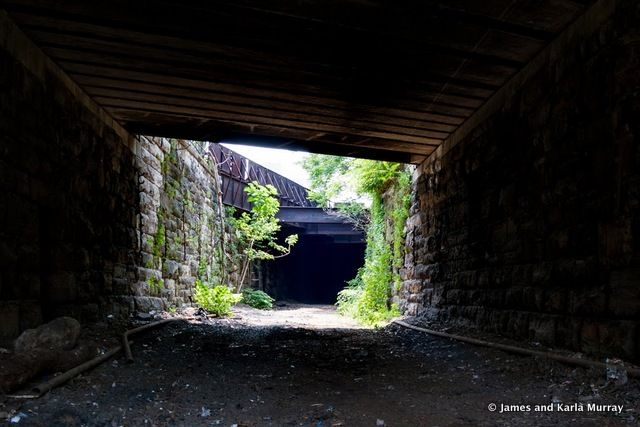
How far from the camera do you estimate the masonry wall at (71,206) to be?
329 centimetres

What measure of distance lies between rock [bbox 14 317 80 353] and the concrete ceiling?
86.6 inches

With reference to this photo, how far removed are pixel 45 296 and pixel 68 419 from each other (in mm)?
1777

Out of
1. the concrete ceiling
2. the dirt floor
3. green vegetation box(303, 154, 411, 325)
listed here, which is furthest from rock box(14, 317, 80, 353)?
green vegetation box(303, 154, 411, 325)

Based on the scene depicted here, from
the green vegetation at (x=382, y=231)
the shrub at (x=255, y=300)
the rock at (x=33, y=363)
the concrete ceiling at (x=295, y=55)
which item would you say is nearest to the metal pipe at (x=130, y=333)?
the rock at (x=33, y=363)

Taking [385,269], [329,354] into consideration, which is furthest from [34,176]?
[385,269]

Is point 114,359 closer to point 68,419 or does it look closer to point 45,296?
point 45,296

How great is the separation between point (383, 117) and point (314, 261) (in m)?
20.1

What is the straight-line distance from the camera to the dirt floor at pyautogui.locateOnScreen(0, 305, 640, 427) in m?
2.48

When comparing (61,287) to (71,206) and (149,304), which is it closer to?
(71,206)

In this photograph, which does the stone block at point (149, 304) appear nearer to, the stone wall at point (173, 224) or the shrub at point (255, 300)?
the stone wall at point (173, 224)

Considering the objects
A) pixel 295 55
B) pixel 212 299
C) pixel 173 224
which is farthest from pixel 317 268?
pixel 295 55

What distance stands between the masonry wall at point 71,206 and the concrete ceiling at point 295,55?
0.36 meters

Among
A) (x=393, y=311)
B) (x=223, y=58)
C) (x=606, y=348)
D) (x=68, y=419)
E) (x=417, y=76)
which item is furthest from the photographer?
(x=393, y=311)

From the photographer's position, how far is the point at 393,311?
805cm
